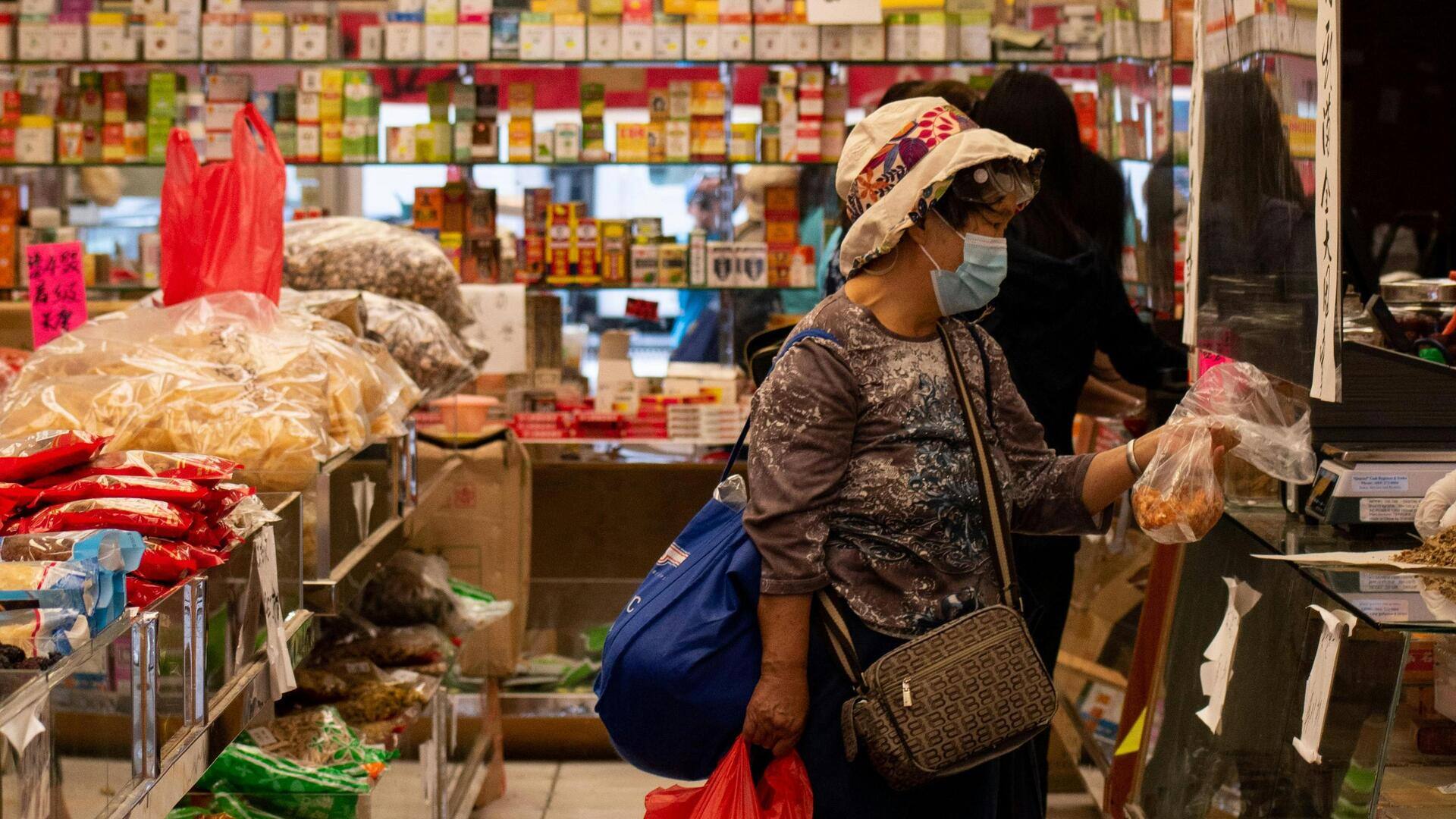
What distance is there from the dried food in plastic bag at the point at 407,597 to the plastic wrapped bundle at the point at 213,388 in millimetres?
834

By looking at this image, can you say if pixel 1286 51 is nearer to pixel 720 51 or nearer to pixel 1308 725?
pixel 1308 725

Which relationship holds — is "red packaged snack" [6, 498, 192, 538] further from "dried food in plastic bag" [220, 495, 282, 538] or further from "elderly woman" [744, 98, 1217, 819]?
"elderly woman" [744, 98, 1217, 819]

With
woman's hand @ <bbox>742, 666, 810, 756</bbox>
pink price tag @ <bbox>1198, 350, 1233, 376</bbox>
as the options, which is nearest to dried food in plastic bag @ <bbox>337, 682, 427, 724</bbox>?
woman's hand @ <bbox>742, 666, 810, 756</bbox>

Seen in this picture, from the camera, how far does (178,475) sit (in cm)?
189

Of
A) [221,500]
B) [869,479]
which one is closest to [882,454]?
[869,479]

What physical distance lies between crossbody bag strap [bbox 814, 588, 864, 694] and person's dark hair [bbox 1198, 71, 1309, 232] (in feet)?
2.71

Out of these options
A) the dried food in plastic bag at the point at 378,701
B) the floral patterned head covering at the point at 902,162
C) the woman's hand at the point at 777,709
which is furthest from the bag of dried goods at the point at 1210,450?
the dried food in plastic bag at the point at 378,701

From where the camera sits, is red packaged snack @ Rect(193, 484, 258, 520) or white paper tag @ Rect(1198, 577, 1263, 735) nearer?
red packaged snack @ Rect(193, 484, 258, 520)

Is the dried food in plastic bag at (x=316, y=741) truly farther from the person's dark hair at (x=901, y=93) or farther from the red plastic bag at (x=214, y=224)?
the person's dark hair at (x=901, y=93)

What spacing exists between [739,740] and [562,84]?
11.3 feet

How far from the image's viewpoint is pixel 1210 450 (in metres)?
1.89

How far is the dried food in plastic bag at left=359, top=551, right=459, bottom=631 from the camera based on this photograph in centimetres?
342

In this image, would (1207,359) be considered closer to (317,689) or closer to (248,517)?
(248,517)

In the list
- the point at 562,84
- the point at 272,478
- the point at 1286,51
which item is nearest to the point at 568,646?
the point at 562,84
